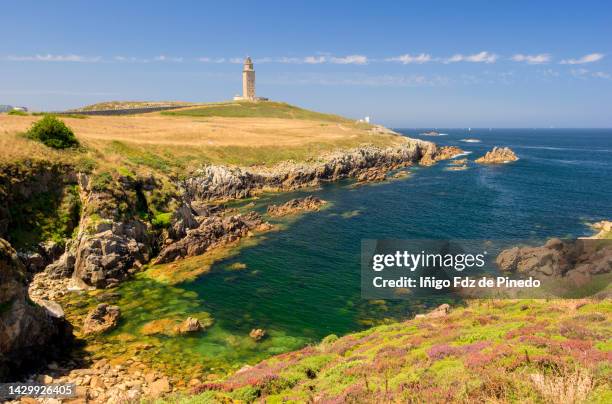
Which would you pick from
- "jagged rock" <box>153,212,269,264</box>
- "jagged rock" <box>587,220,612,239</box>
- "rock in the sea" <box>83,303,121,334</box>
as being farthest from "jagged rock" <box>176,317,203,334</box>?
"jagged rock" <box>587,220,612,239</box>

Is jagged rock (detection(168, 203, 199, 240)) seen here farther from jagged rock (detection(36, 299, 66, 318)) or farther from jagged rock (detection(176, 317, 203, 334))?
jagged rock (detection(176, 317, 203, 334))

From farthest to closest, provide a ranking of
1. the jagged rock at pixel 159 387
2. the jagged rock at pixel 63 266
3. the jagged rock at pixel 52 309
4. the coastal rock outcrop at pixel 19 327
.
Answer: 1. the jagged rock at pixel 63 266
2. the jagged rock at pixel 52 309
3. the coastal rock outcrop at pixel 19 327
4. the jagged rock at pixel 159 387

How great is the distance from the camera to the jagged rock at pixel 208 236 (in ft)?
137

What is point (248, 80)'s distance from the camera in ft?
641

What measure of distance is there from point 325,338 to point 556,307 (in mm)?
16192

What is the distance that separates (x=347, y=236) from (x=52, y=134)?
1630 inches

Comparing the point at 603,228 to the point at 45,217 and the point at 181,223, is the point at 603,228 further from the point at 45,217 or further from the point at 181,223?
the point at 45,217

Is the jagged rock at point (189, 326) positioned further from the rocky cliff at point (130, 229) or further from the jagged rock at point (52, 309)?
the rocky cliff at point (130, 229)

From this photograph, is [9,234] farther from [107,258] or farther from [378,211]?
[378,211]

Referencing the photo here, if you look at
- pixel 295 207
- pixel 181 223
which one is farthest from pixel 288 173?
pixel 181 223

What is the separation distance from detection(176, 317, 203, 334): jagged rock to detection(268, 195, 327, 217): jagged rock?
108ft

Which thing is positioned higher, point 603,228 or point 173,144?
point 173,144

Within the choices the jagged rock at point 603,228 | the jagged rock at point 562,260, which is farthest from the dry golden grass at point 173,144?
the jagged rock at point 603,228

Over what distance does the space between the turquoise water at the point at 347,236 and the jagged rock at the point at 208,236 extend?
3.81m
